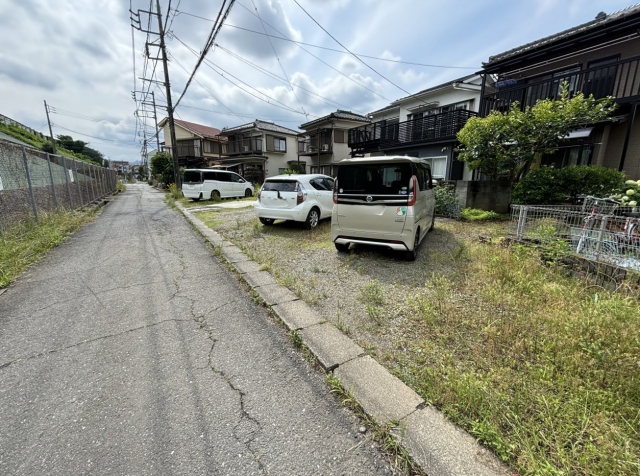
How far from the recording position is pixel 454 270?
13.5ft

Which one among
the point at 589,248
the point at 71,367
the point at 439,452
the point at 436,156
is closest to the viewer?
the point at 439,452

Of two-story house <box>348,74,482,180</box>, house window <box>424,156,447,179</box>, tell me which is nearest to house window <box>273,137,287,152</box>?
two-story house <box>348,74,482,180</box>

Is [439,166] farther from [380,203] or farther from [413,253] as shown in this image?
[380,203]

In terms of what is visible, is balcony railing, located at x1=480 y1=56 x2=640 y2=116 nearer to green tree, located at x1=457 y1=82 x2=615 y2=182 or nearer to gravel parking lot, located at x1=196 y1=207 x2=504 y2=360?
green tree, located at x1=457 y1=82 x2=615 y2=182

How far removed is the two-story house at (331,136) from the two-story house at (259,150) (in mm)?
3907

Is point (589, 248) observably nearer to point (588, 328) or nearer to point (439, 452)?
point (588, 328)

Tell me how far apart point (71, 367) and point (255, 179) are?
26.2 m

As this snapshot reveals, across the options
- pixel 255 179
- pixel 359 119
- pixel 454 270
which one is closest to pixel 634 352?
pixel 454 270

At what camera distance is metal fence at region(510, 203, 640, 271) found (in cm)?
331

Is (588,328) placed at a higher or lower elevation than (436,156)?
lower

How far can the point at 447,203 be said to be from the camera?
27.7 ft

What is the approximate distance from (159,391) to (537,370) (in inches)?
108

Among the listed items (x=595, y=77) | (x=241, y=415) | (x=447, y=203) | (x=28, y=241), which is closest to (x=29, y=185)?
(x=28, y=241)

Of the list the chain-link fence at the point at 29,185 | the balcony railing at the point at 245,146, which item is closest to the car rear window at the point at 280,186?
the chain-link fence at the point at 29,185
